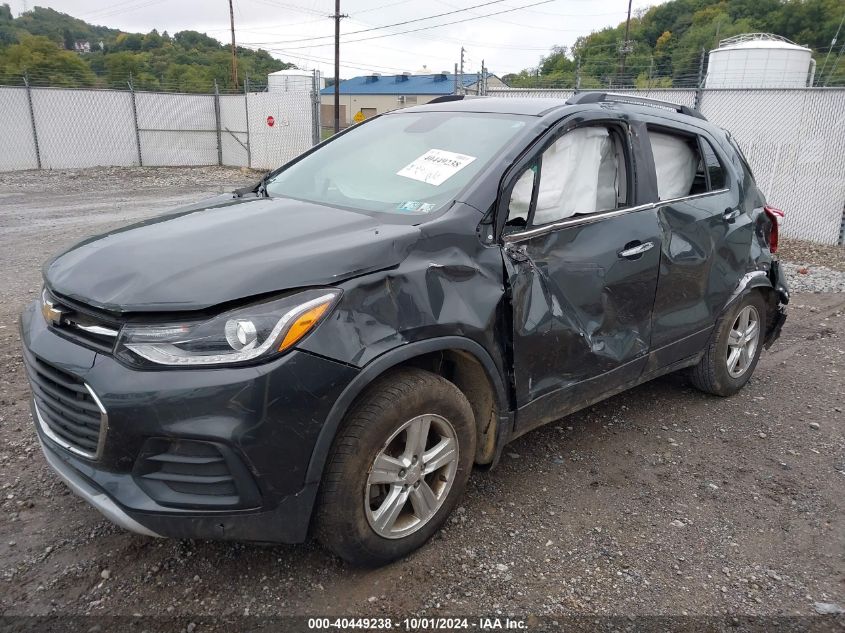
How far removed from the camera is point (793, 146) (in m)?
10.5

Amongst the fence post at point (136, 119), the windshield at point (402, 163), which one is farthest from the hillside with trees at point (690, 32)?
the windshield at point (402, 163)

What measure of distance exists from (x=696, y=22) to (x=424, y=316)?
6087 cm

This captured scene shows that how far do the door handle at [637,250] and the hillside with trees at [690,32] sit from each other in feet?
81.5

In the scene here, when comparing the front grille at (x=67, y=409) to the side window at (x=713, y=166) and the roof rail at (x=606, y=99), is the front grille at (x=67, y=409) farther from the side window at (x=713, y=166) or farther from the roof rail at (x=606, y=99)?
the side window at (x=713, y=166)

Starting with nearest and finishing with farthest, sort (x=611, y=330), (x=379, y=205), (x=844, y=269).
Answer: (x=379, y=205) < (x=611, y=330) < (x=844, y=269)

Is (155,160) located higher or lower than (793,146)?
lower

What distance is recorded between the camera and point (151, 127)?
21.7m

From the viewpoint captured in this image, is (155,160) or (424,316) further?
(155,160)

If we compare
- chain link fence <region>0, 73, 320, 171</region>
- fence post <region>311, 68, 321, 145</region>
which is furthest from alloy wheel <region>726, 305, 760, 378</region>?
Answer: chain link fence <region>0, 73, 320, 171</region>

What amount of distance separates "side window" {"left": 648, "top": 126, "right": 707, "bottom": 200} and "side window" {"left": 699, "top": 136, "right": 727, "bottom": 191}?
6 centimetres

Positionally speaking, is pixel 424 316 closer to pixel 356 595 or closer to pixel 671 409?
pixel 356 595

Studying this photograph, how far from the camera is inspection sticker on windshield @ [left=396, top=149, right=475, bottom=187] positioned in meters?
2.99

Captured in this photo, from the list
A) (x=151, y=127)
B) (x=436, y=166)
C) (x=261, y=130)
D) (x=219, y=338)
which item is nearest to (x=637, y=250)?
(x=436, y=166)

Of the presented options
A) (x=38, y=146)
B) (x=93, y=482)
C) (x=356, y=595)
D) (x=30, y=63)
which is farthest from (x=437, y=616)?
(x=30, y=63)
